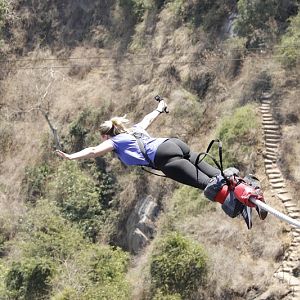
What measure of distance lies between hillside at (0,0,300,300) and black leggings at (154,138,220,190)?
7.79 metres

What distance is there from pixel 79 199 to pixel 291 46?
301 inches

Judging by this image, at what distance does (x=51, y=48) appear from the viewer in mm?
25438

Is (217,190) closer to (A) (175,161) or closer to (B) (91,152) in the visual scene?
(A) (175,161)

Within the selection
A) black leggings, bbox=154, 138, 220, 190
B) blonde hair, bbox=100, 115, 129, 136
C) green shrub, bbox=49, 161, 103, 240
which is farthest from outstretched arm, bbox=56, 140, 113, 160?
green shrub, bbox=49, 161, 103, 240

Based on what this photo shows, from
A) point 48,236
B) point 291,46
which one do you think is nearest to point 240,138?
point 291,46

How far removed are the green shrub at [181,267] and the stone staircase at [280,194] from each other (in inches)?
69.5

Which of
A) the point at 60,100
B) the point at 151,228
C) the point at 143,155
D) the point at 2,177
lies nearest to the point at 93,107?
the point at 60,100

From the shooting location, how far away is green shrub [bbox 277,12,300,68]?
620 inches

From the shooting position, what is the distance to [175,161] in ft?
18.1

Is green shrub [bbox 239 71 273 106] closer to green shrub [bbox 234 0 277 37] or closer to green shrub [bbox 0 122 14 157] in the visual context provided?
green shrub [bbox 234 0 277 37]

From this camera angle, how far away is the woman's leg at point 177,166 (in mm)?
5492

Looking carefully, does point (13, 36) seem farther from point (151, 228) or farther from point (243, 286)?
point (243, 286)

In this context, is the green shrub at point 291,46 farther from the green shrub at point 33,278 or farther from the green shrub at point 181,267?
the green shrub at point 33,278

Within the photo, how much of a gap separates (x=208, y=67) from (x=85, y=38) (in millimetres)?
7794
